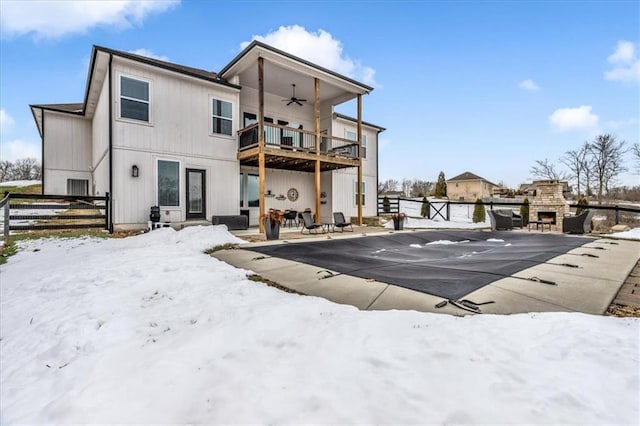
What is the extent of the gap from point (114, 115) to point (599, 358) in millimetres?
10947

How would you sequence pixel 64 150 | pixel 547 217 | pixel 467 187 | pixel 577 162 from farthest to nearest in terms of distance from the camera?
1. pixel 467 187
2. pixel 577 162
3. pixel 64 150
4. pixel 547 217

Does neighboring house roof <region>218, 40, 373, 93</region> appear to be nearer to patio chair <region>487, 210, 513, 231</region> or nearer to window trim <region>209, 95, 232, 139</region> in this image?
window trim <region>209, 95, 232, 139</region>

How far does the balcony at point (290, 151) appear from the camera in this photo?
10.3 metres

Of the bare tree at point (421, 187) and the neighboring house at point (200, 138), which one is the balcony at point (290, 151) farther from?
the bare tree at point (421, 187)

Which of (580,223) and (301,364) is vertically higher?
(580,223)

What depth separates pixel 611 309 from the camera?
2697 millimetres

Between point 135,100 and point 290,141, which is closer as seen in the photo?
point 135,100

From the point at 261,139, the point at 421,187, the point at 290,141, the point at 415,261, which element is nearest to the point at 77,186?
the point at 261,139

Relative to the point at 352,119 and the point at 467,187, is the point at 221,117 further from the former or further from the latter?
the point at 467,187

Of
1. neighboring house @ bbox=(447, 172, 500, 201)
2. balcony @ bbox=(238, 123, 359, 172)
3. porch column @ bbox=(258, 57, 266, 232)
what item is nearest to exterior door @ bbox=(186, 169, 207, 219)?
balcony @ bbox=(238, 123, 359, 172)

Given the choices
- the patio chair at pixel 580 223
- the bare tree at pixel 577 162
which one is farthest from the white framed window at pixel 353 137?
the bare tree at pixel 577 162

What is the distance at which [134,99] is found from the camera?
29.7 ft

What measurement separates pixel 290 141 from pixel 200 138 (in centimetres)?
327

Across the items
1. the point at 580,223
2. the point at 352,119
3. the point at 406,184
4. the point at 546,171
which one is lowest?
the point at 580,223
